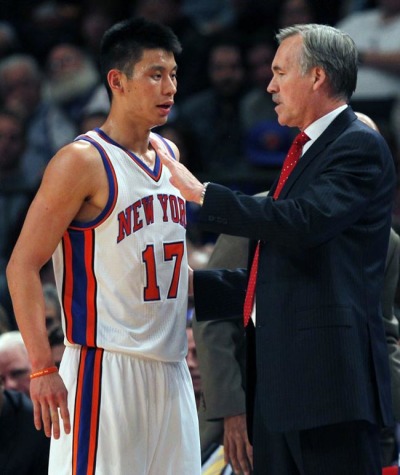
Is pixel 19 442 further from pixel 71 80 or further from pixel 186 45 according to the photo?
pixel 71 80

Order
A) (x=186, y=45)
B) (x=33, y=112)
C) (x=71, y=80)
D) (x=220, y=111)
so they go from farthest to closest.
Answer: (x=71, y=80) < (x=33, y=112) < (x=186, y=45) < (x=220, y=111)

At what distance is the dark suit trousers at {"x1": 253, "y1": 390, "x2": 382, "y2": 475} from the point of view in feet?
11.7

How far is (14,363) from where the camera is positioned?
19.0ft

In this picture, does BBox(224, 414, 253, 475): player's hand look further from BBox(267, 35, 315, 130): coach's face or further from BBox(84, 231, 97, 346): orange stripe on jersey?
BBox(267, 35, 315, 130): coach's face

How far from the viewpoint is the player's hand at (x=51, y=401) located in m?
3.76

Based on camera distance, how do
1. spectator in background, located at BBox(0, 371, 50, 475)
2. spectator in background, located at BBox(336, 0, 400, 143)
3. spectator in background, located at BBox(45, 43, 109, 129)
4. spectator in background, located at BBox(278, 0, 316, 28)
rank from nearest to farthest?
spectator in background, located at BBox(0, 371, 50, 475) < spectator in background, located at BBox(336, 0, 400, 143) < spectator in background, located at BBox(278, 0, 316, 28) < spectator in background, located at BBox(45, 43, 109, 129)

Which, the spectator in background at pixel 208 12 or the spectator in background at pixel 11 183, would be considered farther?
the spectator in background at pixel 208 12

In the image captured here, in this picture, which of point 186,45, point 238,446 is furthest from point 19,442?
point 186,45

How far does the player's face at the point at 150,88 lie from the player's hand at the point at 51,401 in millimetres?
994

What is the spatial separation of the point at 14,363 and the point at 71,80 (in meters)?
4.37

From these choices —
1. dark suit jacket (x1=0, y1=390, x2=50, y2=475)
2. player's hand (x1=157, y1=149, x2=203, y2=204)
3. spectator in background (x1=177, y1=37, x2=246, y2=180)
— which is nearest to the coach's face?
player's hand (x1=157, y1=149, x2=203, y2=204)

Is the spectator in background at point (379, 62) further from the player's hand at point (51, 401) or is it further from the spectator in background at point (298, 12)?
the player's hand at point (51, 401)

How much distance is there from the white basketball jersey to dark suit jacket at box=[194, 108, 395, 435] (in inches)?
16.0

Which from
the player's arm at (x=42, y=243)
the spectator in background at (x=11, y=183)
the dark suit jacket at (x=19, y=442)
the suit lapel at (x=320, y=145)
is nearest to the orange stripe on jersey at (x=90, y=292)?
the player's arm at (x=42, y=243)
